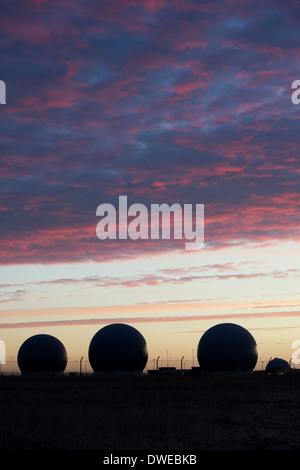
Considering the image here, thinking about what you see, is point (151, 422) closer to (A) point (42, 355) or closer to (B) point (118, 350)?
(B) point (118, 350)

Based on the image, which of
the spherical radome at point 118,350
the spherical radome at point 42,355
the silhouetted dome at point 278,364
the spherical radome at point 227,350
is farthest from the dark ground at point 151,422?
the silhouetted dome at point 278,364

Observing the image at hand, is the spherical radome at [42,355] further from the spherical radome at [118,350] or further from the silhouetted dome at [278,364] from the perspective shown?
the silhouetted dome at [278,364]

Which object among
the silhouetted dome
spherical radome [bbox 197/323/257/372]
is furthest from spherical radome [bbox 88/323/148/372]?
the silhouetted dome

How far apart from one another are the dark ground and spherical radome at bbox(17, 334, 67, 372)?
44277 mm

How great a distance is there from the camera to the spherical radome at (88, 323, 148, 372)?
7056 centimetres

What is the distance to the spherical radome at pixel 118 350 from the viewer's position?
232ft

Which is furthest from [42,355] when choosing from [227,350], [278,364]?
[278,364]

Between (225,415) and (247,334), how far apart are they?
51.1m

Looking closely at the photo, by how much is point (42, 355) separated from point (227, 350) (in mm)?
26009

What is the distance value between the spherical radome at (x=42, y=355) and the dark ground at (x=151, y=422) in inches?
1743

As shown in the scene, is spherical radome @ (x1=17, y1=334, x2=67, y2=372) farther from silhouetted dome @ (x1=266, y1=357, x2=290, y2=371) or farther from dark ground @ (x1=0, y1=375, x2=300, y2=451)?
dark ground @ (x1=0, y1=375, x2=300, y2=451)

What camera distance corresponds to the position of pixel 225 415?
24.6 metres

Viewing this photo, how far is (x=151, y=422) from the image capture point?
22.3 m

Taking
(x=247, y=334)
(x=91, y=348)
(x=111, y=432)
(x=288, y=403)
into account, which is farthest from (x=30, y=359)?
(x=111, y=432)
